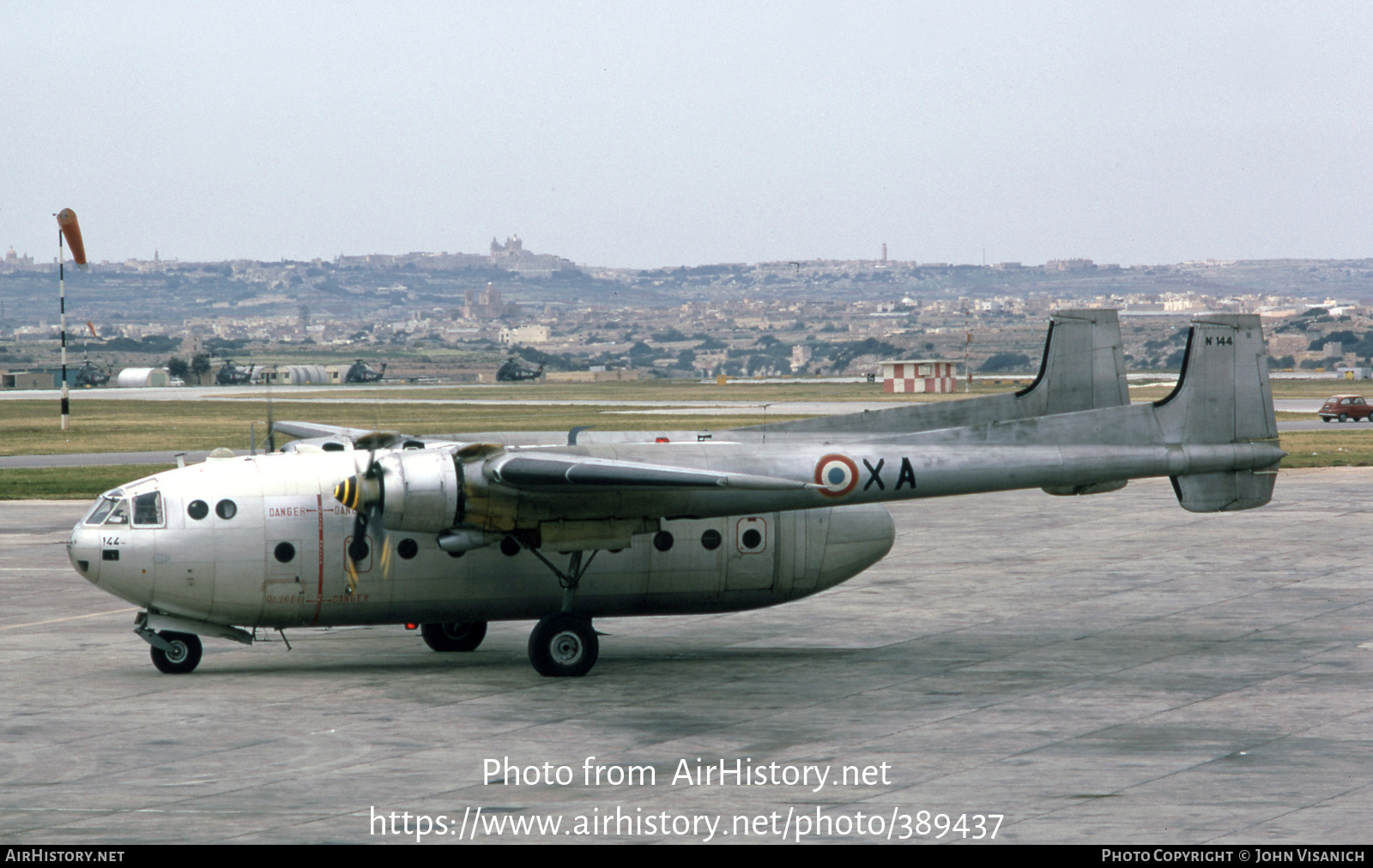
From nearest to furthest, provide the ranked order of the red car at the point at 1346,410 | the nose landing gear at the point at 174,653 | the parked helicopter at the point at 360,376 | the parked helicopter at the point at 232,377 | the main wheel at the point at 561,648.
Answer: the main wheel at the point at 561,648
the nose landing gear at the point at 174,653
the red car at the point at 1346,410
the parked helicopter at the point at 232,377
the parked helicopter at the point at 360,376

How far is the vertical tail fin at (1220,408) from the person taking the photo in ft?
75.2

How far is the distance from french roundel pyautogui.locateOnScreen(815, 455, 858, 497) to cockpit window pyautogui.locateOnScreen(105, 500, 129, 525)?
1047 centimetres

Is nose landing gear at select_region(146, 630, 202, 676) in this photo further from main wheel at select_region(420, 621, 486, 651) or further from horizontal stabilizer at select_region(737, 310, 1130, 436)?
horizontal stabilizer at select_region(737, 310, 1130, 436)

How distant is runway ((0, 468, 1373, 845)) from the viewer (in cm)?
1402

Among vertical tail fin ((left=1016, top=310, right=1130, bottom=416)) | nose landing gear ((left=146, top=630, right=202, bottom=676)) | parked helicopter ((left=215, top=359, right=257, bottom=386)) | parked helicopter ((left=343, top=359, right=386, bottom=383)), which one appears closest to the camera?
nose landing gear ((left=146, top=630, right=202, bottom=676))

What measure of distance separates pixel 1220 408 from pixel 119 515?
58.5 feet

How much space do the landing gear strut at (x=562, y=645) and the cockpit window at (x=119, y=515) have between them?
6123 millimetres

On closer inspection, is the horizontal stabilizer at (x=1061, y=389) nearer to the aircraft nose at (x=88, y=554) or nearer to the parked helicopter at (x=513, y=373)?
the aircraft nose at (x=88, y=554)

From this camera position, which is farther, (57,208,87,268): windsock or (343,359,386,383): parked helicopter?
(343,359,386,383): parked helicopter

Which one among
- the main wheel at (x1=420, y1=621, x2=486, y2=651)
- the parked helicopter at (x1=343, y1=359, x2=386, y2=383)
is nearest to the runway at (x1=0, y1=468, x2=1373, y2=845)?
the main wheel at (x1=420, y1=621, x2=486, y2=651)

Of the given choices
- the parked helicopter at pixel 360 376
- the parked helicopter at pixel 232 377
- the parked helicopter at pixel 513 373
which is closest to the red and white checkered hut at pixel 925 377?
the parked helicopter at pixel 513 373

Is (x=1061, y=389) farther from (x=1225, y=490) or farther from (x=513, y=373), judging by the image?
(x=513, y=373)

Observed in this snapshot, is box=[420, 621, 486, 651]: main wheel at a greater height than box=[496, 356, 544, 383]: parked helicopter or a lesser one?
greater

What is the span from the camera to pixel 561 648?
2091 cm
